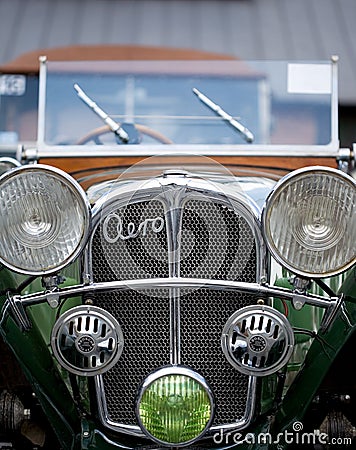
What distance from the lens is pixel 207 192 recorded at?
237cm

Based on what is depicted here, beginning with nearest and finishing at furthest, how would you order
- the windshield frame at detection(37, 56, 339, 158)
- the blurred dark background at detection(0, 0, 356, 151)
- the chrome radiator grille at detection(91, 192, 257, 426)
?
the chrome radiator grille at detection(91, 192, 257, 426) < the windshield frame at detection(37, 56, 339, 158) < the blurred dark background at detection(0, 0, 356, 151)

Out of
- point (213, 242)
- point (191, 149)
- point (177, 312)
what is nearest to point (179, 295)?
point (177, 312)

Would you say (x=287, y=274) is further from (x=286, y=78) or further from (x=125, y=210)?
(x=286, y=78)

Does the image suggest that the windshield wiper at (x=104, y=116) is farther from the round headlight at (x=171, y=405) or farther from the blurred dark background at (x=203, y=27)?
the blurred dark background at (x=203, y=27)

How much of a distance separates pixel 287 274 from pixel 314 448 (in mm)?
544

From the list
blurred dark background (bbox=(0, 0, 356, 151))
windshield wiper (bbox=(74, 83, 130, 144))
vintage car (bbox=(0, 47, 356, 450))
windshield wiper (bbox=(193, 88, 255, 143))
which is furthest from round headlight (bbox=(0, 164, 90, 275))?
blurred dark background (bbox=(0, 0, 356, 151))

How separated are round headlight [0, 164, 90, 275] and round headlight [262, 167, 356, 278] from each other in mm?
504

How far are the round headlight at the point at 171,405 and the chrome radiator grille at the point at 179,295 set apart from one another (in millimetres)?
122

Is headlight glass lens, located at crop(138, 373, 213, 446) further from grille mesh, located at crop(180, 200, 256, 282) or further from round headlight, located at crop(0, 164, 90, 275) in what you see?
round headlight, located at crop(0, 164, 90, 275)

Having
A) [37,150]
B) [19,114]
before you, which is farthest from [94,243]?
[19,114]

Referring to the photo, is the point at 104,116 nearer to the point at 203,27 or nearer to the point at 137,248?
the point at 137,248

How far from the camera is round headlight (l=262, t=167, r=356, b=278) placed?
2.27 metres

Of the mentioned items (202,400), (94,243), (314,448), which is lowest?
(314,448)

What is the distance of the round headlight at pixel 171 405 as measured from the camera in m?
2.28
